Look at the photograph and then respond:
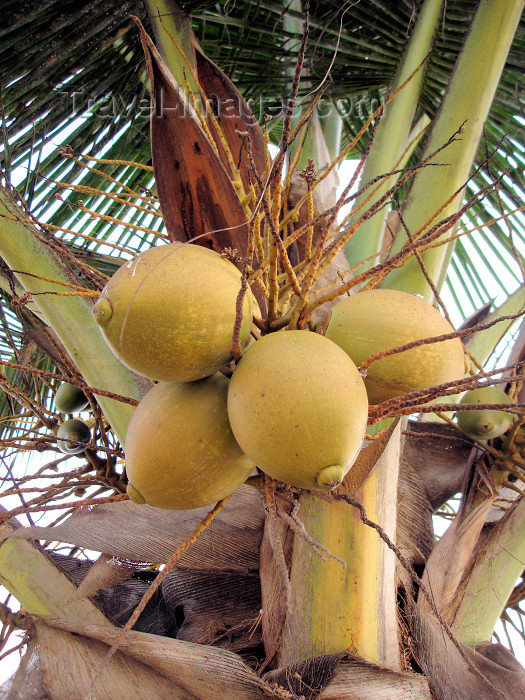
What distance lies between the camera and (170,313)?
0.77 m

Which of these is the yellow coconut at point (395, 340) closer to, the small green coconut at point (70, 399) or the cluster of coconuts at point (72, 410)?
the cluster of coconuts at point (72, 410)

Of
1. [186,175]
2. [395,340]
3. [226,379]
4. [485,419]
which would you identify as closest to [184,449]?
[226,379]

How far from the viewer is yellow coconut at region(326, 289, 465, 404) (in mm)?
904

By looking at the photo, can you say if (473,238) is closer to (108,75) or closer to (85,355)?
(108,75)

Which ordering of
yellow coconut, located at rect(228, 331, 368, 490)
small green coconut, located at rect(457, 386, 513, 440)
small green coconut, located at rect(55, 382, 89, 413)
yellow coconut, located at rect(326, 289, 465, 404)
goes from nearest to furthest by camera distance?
1. yellow coconut, located at rect(228, 331, 368, 490)
2. yellow coconut, located at rect(326, 289, 465, 404)
3. small green coconut, located at rect(457, 386, 513, 440)
4. small green coconut, located at rect(55, 382, 89, 413)

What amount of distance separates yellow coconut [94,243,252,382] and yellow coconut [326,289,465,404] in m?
0.22

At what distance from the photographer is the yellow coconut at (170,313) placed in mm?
771

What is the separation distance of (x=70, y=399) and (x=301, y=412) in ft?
4.34

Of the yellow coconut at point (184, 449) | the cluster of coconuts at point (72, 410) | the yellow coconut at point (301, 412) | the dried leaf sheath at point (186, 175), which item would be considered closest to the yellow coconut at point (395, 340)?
the yellow coconut at point (301, 412)

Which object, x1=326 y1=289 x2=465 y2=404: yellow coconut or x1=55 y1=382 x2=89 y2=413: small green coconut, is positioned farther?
x1=55 y1=382 x2=89 y2=413: small green coconut

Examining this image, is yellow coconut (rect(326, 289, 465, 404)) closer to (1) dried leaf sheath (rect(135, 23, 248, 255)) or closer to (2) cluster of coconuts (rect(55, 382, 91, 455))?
(1) dried leaf sheath (rect(135, 23, 248, 255))

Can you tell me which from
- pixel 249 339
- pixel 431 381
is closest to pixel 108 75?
pixel 249 339

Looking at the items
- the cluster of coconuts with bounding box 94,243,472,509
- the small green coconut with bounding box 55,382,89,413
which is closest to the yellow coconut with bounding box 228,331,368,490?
the cluster of coconuts with bounding box 94,243,472,509

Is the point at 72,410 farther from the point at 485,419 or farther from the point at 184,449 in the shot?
the point at 485,419
